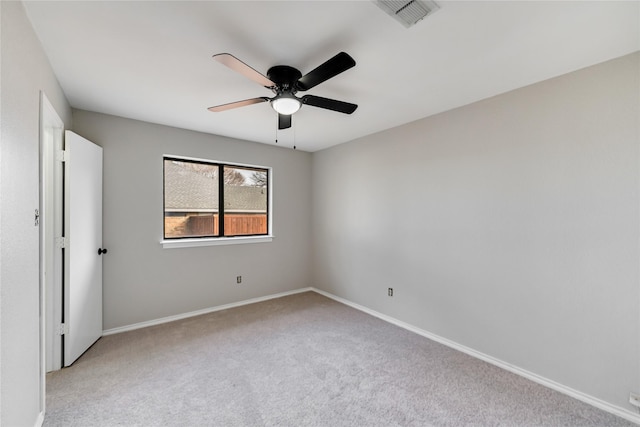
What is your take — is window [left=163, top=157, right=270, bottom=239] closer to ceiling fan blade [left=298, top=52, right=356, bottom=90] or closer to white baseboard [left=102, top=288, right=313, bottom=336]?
white baseboard [left=102, top=288, right=313, bottom=336]

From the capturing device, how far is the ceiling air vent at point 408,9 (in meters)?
1.36

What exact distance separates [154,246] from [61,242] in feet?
3.30

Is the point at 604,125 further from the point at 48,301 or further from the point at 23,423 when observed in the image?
the point at 48,301

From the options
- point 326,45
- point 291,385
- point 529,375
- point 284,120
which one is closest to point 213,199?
point 284,120

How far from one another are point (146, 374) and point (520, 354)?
325cm

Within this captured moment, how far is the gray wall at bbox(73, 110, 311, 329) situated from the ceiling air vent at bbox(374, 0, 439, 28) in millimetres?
2942

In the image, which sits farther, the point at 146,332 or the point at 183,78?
the point at 146,332

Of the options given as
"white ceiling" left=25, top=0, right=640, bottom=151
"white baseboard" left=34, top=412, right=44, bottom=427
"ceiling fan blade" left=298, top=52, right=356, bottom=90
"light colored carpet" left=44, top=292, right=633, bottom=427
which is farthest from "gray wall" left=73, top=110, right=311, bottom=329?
"ceiling fan blade" left=298, top=52, right=356, bottom=90

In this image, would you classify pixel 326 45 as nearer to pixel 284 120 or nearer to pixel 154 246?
pixel 284 120

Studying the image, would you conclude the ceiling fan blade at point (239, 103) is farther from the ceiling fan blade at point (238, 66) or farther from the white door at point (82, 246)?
the white door at point (82, 246)

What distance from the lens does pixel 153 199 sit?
10.7ft

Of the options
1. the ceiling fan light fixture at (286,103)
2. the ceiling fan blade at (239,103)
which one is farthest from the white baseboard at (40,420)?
the ceiling fan light fixture at (286,103)

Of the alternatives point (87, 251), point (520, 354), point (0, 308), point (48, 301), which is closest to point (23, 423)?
point (0, 308)

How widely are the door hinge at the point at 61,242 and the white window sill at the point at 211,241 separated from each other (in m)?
1.03
